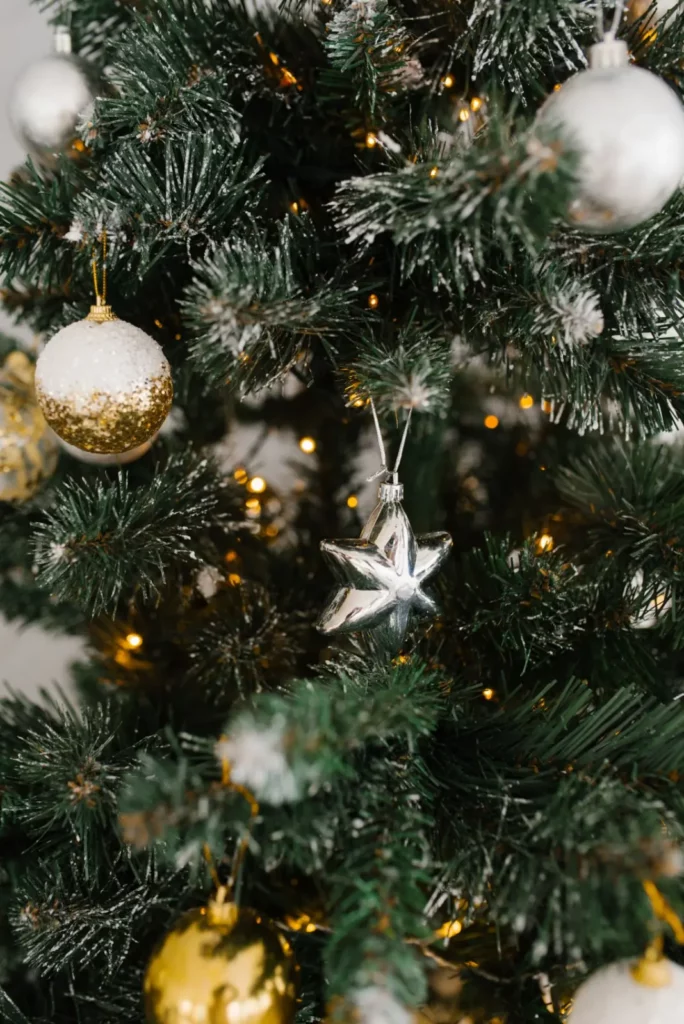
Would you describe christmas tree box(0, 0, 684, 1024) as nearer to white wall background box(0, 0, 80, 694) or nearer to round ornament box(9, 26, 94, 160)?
round ornament box(9, 26, 94, 160)

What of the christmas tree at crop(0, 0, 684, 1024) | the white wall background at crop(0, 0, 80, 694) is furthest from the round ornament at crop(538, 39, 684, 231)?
the white wall background at crop(0, 0, 80, 694)

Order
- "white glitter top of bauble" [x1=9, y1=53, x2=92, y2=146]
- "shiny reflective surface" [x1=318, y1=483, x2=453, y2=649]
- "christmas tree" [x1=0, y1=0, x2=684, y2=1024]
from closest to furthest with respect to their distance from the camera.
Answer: "christmas tree" [x1=0, y1=0, x2=684, y2=1024] → "shiny reflective surface" [x1=318, y1=483, x2=453, y2=649] → "white glitter top of bauble" [x1=9, y1=53, x2=92, y2=146]

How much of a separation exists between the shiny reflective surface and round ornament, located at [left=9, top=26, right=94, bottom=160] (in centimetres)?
33

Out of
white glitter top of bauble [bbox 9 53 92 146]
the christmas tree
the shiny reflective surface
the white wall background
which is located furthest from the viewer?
the white wall background

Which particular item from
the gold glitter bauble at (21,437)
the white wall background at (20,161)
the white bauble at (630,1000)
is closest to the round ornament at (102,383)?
the gold glitter bauble at (21,437)

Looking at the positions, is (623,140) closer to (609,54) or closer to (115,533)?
(609,54)

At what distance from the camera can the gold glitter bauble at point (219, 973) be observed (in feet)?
1.01

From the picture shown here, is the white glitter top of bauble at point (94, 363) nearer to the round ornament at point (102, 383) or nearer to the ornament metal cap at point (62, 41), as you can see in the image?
the round ornament at point (102, 383)

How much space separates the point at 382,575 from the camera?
1.28 feet

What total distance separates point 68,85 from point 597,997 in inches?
23.4

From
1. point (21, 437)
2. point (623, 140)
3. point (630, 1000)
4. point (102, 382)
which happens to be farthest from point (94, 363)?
point (630, 1000)

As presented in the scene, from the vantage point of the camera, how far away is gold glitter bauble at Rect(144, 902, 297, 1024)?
1.01 feet

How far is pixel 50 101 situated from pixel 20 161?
1.74ft

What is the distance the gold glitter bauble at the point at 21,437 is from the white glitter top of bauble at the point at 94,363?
0.14 m
